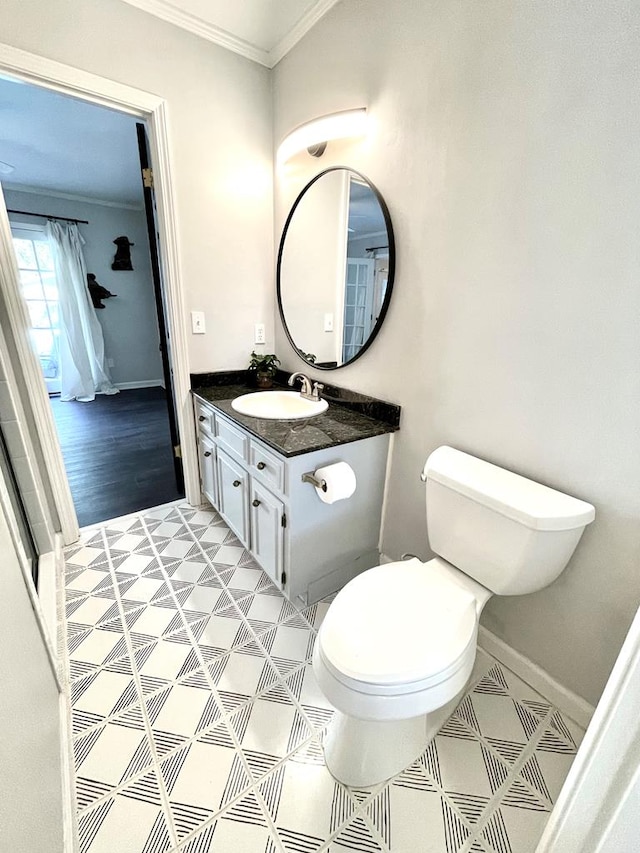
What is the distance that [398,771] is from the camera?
3.50 feet

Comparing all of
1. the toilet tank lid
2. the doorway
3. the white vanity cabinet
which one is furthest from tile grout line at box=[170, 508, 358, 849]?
the doorway

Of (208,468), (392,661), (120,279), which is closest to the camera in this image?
(392,661)

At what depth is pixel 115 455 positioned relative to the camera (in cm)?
311

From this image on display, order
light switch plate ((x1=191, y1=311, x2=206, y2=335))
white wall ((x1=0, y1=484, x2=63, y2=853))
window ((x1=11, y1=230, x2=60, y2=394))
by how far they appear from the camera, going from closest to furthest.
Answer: white wall ((x1=0, y1=484, x2=63, y2=853)), light switch plate ((x1=191, y1=311, x2=206, y2=335)), window ((x1=11, y1=230, x2=60, y2=394))

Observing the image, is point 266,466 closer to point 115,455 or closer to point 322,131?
point 322,131

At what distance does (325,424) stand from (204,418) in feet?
2.64

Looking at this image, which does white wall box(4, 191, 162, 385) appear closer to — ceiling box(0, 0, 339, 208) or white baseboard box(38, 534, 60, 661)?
ceiling box(0, 0, 339, 208)

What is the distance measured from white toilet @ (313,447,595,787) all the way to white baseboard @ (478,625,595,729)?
33 cm

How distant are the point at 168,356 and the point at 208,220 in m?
0.78

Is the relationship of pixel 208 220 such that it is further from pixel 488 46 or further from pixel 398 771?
pixel 398 771

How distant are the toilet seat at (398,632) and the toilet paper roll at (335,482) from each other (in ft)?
0.97

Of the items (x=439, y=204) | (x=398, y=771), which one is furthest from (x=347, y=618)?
(x=439, y=204)

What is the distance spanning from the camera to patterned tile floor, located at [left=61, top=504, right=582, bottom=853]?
3.11 feet

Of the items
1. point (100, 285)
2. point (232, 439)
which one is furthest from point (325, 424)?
point (100, 285)
